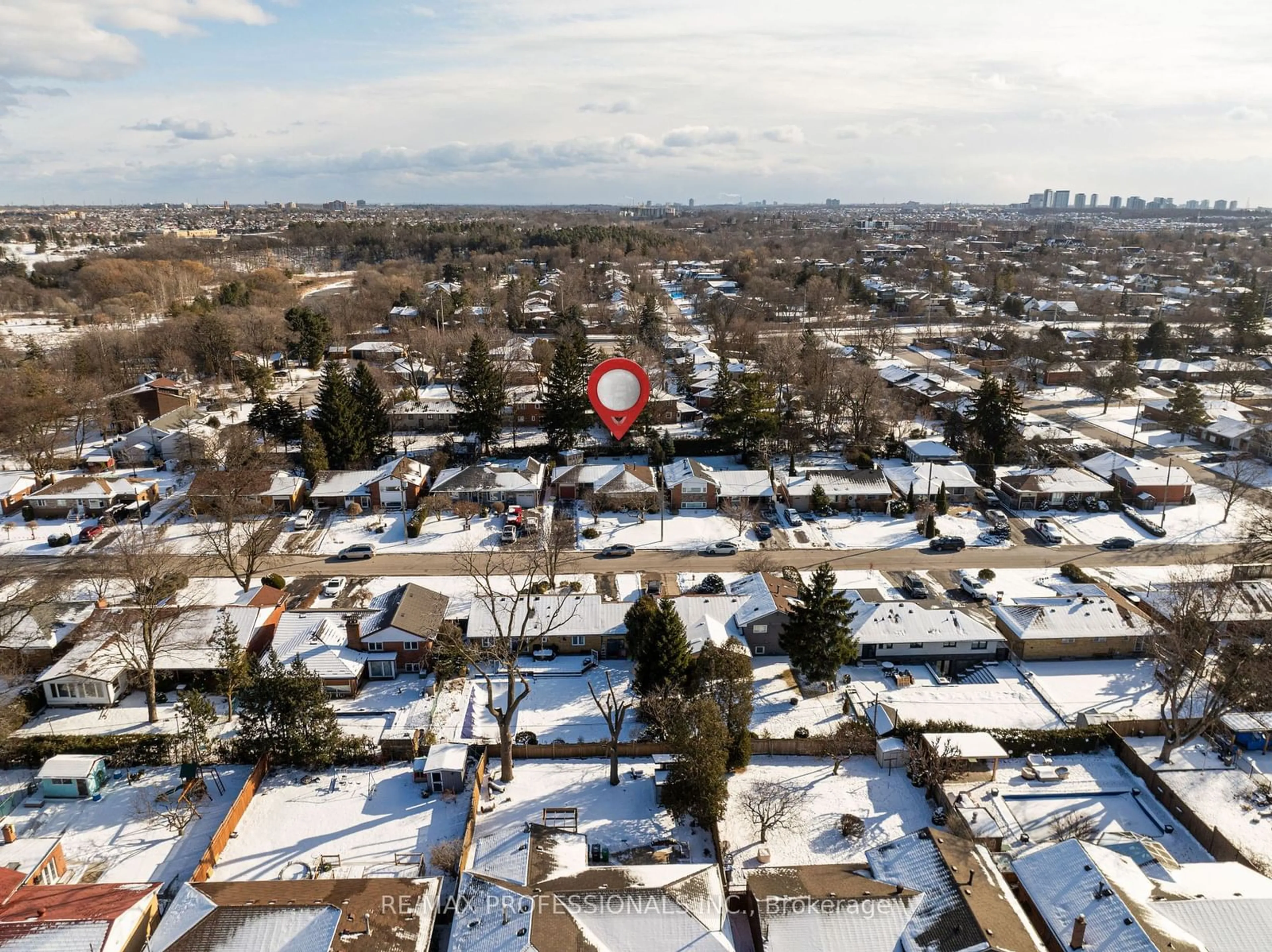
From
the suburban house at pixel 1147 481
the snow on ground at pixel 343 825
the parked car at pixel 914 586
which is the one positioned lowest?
Answer: the snow on ground at pixel 343 825

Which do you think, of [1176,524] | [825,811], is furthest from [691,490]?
[1176,524]

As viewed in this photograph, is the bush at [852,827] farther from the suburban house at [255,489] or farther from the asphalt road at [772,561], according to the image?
the suburban house at [255,489]

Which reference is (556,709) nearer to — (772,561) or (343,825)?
(343,825)

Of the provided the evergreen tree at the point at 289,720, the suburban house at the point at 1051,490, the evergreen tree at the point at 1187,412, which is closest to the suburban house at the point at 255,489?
the evergreen tree at the point at 289,720

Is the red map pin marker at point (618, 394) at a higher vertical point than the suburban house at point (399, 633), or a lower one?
higher

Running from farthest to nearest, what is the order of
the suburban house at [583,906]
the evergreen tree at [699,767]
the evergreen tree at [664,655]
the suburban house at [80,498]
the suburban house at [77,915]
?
the suburban house at [80,498], the evergreen tree at [664,655], the evergreen tree at [699,767], the suburban house at [77,915], the suburban house at [583,906]

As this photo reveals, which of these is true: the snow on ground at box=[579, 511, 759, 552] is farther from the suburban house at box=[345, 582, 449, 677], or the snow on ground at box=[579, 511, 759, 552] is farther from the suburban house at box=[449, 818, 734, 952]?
the suburban house at box=[449, 818, 734, 952]

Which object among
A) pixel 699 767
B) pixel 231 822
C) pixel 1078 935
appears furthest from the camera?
pixel 231 822
